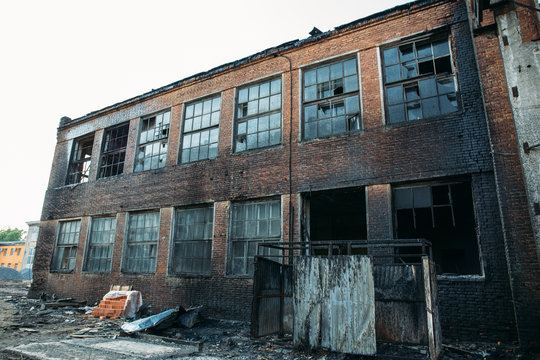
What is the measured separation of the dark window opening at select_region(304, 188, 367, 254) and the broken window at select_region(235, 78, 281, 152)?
2.36m

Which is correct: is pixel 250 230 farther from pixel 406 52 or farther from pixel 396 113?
pixel 406 52

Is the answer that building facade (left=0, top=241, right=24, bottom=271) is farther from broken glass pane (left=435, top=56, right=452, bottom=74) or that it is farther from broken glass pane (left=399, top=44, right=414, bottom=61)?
broken glass pane (left=435, top=56, right=452, bottom=74)

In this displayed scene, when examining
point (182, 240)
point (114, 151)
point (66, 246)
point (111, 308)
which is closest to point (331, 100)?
point (182, 240)

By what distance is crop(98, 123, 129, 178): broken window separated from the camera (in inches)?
538

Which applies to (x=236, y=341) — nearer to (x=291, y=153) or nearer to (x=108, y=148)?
(x=291, y=153)

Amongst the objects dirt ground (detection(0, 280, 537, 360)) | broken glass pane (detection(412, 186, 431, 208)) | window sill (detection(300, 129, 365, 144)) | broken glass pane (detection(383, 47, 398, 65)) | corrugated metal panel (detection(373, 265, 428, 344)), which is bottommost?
dirt ground (detection(0, 280, 537, 360))

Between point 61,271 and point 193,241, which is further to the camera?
point 61,271

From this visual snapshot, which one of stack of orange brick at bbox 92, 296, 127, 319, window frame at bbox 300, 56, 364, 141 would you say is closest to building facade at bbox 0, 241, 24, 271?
stack of orange brick at bbox 92, 296, 127, 319

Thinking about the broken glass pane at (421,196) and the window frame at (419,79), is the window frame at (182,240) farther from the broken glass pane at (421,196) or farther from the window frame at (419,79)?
the window frame at (419,79)

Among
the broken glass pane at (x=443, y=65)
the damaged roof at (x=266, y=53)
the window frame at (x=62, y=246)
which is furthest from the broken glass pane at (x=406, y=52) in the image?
the window frame at (x=62, y=246)

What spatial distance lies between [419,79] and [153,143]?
9.08m

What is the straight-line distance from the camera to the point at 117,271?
468 inches

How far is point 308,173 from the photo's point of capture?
9.08 m

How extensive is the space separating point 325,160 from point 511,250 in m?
4.34
